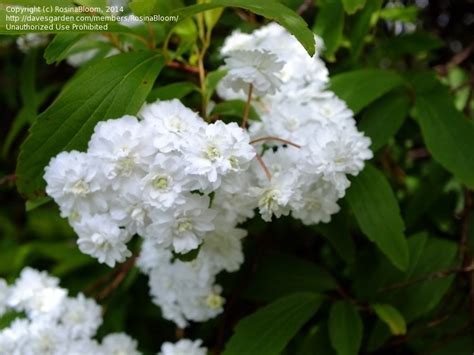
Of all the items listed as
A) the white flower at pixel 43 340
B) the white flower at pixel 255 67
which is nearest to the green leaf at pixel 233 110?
the white flower at pixel 255 67

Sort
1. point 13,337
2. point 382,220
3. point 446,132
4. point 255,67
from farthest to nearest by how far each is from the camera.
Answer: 1. point 446,132
2. point 13,337
3. point 382,220
4. point 255,67

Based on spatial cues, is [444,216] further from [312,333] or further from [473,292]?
[312,333]

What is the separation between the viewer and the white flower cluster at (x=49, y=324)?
150 cm

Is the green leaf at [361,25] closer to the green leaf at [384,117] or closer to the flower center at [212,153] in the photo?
the green leaf at [384,117]

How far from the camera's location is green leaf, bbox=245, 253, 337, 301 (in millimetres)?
1744

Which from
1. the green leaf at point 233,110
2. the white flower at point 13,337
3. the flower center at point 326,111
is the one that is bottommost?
the white flower at point 13,337

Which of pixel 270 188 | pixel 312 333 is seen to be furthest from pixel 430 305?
pixel 270 188

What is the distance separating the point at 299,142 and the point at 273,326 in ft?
1.63

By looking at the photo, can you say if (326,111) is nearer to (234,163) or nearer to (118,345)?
(234,163)

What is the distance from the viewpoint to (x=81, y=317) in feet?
5.34

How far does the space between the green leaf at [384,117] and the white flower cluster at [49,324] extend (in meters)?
0.91

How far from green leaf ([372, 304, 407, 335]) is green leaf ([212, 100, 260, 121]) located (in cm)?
62

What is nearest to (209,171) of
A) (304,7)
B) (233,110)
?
(233,110)

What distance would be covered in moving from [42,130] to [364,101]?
85 centimetres
